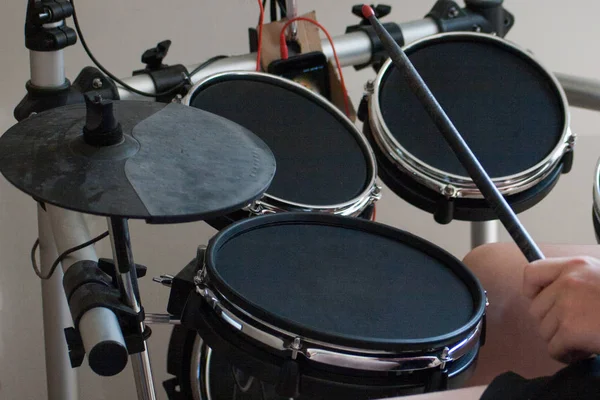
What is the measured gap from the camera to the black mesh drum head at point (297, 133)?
3.61 ft

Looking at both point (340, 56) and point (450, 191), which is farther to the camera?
point (340, 56)

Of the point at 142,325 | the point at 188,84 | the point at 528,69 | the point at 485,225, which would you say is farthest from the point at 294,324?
the point at 485,225

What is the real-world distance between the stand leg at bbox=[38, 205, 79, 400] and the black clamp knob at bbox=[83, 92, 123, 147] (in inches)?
16.1

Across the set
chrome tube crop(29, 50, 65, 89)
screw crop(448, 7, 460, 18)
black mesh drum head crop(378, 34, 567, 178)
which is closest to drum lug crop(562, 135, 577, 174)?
black mesh drum head crop(378, 34, 567, 178)

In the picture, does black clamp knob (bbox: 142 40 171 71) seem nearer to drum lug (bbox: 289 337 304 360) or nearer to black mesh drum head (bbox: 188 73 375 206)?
black mesh drum head (bbox: 188 73 375 206)

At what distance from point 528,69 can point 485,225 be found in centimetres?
36

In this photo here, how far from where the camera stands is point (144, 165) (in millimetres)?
803

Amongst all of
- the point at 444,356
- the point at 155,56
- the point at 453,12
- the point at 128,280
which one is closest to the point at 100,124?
the point at 128,280

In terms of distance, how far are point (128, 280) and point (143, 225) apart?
3.12ft

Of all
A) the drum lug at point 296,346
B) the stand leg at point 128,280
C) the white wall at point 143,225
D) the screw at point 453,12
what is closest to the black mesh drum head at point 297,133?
the stand leg at point 128,280

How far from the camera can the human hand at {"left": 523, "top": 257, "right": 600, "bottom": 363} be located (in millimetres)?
756

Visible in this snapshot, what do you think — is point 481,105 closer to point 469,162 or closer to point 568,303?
point 469,162

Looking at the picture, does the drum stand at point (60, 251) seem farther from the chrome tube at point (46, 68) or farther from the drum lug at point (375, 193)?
the drum lug at point (375, 193)

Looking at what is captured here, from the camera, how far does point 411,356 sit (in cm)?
75
